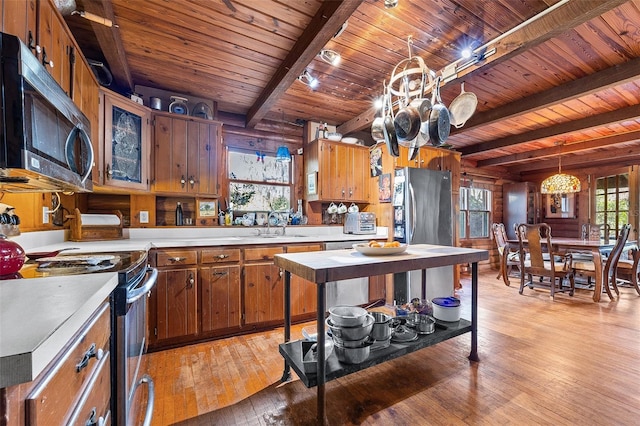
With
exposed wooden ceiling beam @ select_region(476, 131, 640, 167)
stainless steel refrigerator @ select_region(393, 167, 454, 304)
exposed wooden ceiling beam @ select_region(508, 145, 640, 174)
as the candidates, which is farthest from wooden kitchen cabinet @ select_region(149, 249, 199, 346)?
exposed wooden ceiling beam @ select_region(508, 145, 640, 174)

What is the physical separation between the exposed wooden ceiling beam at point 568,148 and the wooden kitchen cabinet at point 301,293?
16.4 feet

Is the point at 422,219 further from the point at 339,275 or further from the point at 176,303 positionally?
the point at 176,303

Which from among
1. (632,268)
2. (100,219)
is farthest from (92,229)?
(632,268)

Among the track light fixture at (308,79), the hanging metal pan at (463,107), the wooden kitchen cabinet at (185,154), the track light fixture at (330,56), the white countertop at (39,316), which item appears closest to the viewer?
the white countertop at (39,316)

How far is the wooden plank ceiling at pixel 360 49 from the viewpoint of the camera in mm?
1849

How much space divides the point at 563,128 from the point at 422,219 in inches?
104

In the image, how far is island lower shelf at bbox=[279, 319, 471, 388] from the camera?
5.11 feet

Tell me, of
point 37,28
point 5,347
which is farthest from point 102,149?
point 5,347

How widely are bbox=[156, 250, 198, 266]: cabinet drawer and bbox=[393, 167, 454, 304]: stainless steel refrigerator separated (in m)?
2.36

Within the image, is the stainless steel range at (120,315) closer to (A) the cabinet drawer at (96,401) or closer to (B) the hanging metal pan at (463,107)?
(A) the cabinet drawer at (96,401)

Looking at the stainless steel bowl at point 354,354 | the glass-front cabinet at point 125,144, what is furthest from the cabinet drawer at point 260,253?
the stainless steel bowl at point 354,354

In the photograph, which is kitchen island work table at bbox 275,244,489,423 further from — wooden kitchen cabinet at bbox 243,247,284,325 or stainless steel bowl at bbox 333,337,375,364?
wooden kitchen cabinet at bbox 243,247,284,325

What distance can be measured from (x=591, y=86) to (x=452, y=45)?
5.40ft

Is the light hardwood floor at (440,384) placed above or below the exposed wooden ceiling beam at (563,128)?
below
